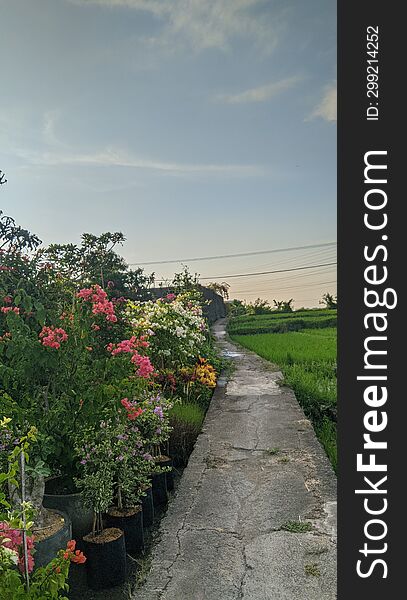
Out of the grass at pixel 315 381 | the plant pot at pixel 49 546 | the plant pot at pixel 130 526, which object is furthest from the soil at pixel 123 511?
the grass at pixel 315 381

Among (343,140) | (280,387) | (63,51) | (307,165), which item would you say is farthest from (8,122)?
(280,387)

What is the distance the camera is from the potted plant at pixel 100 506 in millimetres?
2582

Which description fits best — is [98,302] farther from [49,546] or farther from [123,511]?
[49,546]

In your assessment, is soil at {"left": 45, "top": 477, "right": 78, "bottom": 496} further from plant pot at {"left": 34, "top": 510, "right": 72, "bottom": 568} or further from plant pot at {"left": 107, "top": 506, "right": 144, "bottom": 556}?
plant pot at {"left": 34, "top": 510, "right": 72, "bottom": 568}

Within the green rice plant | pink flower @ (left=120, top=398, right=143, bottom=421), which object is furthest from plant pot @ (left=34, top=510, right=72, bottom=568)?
the green rice plant

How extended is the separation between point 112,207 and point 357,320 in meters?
5.37

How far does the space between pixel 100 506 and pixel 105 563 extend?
10.4 inches

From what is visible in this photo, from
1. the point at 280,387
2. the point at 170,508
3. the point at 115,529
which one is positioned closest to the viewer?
the point at 115,529

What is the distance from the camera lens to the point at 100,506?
2.72 m

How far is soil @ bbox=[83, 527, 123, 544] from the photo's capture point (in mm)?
2621

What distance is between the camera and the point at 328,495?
3.40m

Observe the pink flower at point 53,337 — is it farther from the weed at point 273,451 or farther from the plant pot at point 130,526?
the weed at point 273,451

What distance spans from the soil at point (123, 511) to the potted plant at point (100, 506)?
0.06 m

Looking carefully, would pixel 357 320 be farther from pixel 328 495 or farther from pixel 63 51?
pixel 63 51
